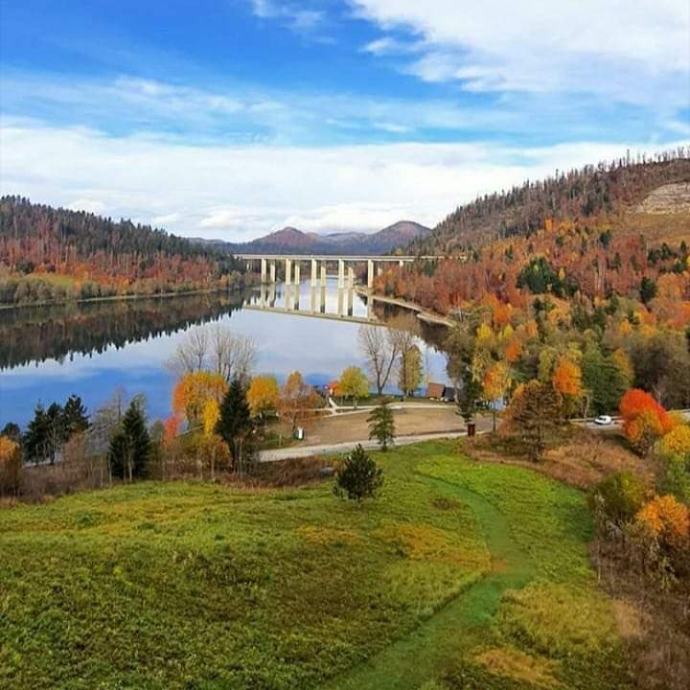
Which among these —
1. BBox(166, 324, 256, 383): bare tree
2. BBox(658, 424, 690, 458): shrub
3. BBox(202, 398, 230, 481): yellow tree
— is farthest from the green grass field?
BBox(166, 324, 256, 383): bare tree

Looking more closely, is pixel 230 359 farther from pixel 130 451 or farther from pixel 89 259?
pixel 89 259

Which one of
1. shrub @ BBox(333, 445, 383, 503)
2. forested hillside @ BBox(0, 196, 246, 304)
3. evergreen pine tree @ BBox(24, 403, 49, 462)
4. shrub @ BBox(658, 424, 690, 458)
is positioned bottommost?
evergreen pine tree @ BBox(24, 403, 49, 462)

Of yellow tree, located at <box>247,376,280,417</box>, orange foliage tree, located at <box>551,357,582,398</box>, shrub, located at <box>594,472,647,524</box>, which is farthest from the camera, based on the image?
orange foliage tree, located at <box>551,357,582,398</box>

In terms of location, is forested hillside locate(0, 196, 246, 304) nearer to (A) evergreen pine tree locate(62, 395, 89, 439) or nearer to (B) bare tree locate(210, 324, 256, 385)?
(B) bare tree locate(210, 324, 256, 385)

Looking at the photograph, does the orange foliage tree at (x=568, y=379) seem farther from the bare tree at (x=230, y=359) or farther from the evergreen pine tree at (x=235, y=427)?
the bare tree at (x=230, y=359)

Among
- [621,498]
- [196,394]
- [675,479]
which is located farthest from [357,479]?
[196,394]

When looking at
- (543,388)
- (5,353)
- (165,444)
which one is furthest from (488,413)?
(5,353)
